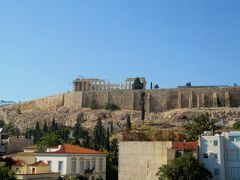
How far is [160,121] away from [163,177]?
70.1m

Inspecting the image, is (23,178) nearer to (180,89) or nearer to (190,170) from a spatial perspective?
(190,170)

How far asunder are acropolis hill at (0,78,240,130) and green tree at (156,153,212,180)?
6174 centimetres

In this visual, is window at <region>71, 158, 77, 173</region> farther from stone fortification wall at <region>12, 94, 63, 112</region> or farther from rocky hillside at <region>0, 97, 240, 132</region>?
stone fortification wall at <region>12, 94, 63, 112</region>

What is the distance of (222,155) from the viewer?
44.0 meters

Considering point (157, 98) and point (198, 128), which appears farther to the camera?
point (157, 98)

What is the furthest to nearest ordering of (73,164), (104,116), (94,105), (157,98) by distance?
(94,105)
(157,98)
(104,116)
(73,164)

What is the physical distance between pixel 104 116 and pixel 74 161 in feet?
245

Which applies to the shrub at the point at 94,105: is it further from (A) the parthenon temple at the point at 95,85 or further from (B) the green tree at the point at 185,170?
(B) the green tree at the point at 185,170

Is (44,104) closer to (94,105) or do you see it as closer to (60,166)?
(94,105)

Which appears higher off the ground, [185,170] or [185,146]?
[185,146]

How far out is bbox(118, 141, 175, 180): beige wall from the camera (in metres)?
46.5

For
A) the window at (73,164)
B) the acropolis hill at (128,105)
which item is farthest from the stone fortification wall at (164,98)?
the window at (73,164)

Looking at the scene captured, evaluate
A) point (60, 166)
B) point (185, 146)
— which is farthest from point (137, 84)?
point (60, 166)

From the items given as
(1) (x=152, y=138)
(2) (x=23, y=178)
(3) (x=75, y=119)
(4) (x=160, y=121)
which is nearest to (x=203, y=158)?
(1) (x=152, y=138)
